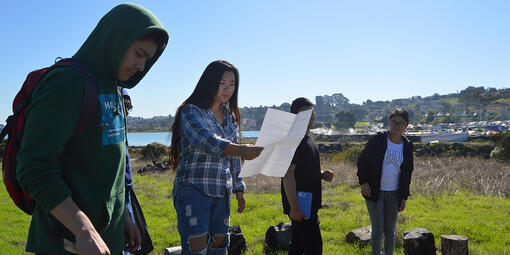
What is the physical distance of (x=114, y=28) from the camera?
1280 mm

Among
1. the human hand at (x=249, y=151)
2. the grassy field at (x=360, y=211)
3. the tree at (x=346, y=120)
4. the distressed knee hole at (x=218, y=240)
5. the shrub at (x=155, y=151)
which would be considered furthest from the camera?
the tree at (x=346, y=120)

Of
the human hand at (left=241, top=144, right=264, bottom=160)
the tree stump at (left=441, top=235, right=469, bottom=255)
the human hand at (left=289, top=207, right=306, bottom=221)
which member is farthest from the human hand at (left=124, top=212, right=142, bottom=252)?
the tree stump at (left=441, top=235, right=469, bottom=255)

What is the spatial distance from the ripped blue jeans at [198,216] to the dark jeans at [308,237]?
3.14 feet

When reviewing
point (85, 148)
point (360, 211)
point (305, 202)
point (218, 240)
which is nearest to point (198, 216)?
point (218, 240)

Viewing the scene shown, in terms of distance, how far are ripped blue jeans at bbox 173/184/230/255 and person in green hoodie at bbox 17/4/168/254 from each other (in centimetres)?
64

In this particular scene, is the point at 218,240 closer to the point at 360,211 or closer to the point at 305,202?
the point at 305,202

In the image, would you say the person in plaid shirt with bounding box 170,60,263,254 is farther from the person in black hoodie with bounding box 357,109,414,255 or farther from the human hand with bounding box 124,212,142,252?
the person in black hoodie with bounding box 357,109,414,255

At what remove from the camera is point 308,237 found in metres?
2.96

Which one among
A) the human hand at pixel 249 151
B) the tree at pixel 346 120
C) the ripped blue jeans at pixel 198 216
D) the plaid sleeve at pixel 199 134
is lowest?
the tree at pixel 346 120

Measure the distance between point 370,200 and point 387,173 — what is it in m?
0.32

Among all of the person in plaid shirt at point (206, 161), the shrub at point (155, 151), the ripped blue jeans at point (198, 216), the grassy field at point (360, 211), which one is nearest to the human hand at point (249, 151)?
the person in plaid shirt at point (206, 161)

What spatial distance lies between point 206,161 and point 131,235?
2.13ft

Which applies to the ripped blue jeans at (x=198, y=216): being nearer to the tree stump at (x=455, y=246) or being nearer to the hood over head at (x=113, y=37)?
the hood over head at (x=113, y=37)

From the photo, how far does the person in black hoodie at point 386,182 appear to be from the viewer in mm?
3529
